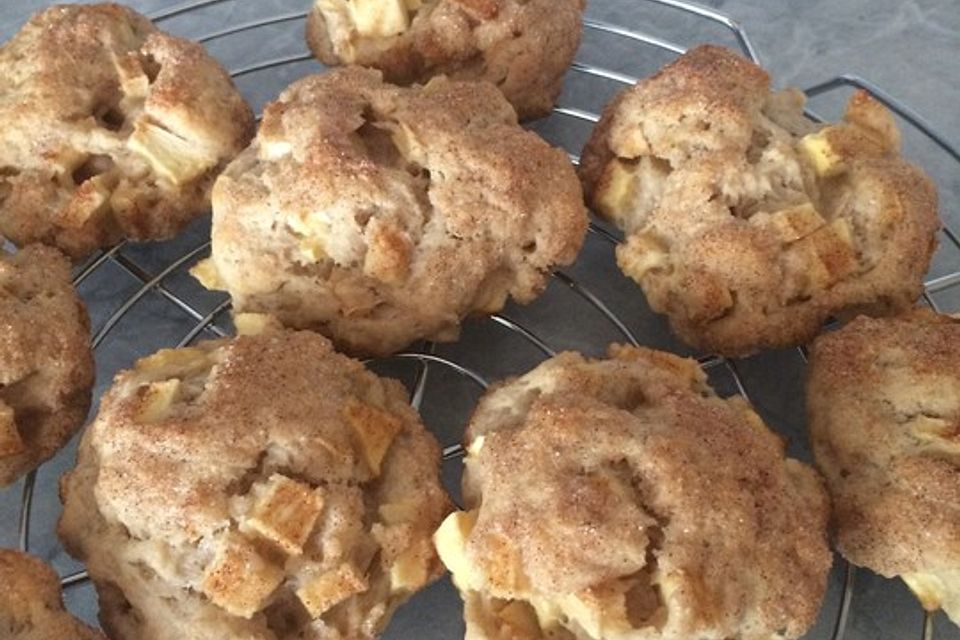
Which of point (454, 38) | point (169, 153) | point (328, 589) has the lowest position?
point (328, 589)

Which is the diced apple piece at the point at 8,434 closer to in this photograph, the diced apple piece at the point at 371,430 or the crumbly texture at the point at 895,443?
the diced apple piece at the point at 371,430

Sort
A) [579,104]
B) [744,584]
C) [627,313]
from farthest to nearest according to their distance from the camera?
[579,104] → [627,313] → [744,584]

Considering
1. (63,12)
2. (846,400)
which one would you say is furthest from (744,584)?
(63,12)

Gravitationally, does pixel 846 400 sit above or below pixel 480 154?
below

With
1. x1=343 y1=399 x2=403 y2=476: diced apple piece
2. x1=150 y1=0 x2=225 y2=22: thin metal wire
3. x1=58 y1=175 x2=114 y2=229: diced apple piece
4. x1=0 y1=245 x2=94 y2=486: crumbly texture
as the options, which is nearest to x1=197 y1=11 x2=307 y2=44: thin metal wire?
x1=150 y1=0 x2=225 y2=22: thin metal wire

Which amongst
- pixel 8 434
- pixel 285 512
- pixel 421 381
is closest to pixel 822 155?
pixel 421 381

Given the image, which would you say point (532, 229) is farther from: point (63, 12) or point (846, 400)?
point (63, 12)

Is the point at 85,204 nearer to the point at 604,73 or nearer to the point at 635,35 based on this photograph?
the point at 604,73
